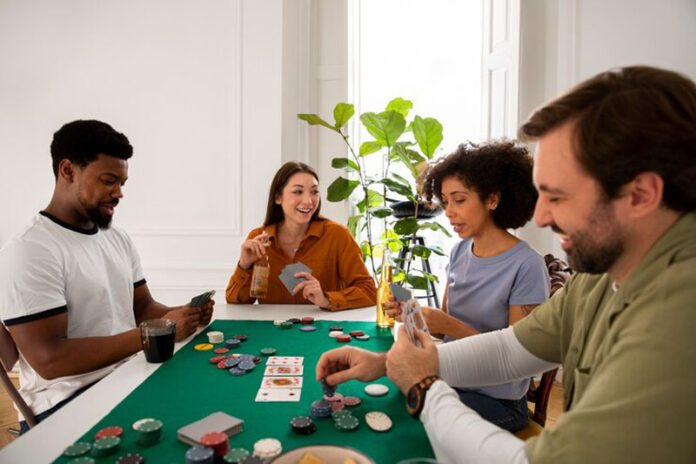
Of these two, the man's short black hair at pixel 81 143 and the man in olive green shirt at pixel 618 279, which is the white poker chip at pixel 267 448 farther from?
the man's short black hair at pixel 81 143

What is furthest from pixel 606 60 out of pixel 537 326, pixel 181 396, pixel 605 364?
pixel 181 396

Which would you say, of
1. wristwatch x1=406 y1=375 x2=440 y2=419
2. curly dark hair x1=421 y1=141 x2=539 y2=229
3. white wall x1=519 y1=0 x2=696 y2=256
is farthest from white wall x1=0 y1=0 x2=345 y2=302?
wristwatch x1=406 y1=375 x2=440 y2=419

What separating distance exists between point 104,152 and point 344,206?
2145mm

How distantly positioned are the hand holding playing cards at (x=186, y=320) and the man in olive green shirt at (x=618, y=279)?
0.83 meters

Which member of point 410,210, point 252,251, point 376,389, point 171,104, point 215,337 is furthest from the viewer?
point 171,104

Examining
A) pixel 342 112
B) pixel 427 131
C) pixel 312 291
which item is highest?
pixel 342 112

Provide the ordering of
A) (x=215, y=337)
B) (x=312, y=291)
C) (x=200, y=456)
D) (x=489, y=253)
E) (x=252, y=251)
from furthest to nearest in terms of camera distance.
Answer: (x=252, y=251), (x=312, y=291), (x=489, y=253), (x=215, y=337), (x=200, y=456)

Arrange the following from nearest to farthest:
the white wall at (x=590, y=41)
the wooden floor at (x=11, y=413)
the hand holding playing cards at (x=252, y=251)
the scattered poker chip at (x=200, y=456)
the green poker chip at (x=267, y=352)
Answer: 1. the scattered poker chip at (x=200, y=456)
2. the green poker chip at (x=267, y=352)
3. the hand holding playing cards at (x=252, y=251)
4. the wooden floor at (x=11, y=413)
5. the white wall at (x=590, y=41)

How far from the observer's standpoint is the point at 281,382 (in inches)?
45.5

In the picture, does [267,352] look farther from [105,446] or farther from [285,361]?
[105,446]

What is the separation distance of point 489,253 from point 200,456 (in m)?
1.28

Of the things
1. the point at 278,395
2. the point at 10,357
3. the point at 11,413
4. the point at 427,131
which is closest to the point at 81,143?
the point at 10,357

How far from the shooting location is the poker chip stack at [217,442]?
0.81 m

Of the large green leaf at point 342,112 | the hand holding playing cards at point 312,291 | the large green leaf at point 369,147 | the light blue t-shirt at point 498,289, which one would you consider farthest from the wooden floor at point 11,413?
the large green leaf at point 342,112
